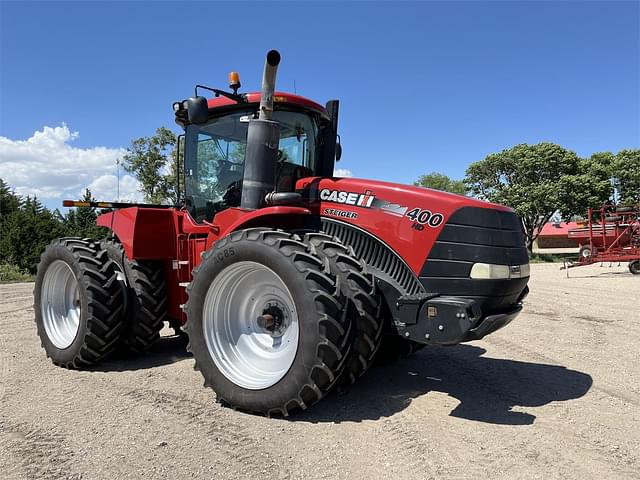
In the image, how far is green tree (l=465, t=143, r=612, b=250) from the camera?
31266 mm

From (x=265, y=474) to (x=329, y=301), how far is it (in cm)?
111

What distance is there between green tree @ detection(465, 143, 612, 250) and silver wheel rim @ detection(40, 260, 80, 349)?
29.9 m

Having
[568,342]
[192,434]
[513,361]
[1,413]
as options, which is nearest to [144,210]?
[1,413]

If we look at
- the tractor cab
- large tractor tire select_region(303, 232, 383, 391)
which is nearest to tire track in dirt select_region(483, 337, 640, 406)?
large tractor tire select_region(303, 232, 383, 391)

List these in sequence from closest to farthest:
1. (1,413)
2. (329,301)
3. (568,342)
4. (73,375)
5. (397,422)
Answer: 1. (329,301)
2. (397,422)
3. (1,413)
4. (73,375)
5. (568,342)

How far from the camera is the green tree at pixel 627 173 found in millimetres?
34562

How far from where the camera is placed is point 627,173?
34500 millimetres

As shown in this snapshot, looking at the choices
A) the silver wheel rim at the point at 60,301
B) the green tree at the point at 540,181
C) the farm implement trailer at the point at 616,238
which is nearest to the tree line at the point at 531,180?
the green tree at the point at 540,181

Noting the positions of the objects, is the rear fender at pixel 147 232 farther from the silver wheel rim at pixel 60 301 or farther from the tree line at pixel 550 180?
the tree line at pixel 550 180

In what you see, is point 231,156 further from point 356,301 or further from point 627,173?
point 627,173

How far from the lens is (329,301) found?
322cm

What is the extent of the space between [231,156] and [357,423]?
110 inches

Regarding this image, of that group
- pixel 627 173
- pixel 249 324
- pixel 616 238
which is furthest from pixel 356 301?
pixel 627 173

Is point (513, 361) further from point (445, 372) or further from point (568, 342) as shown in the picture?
point (568, 342)
